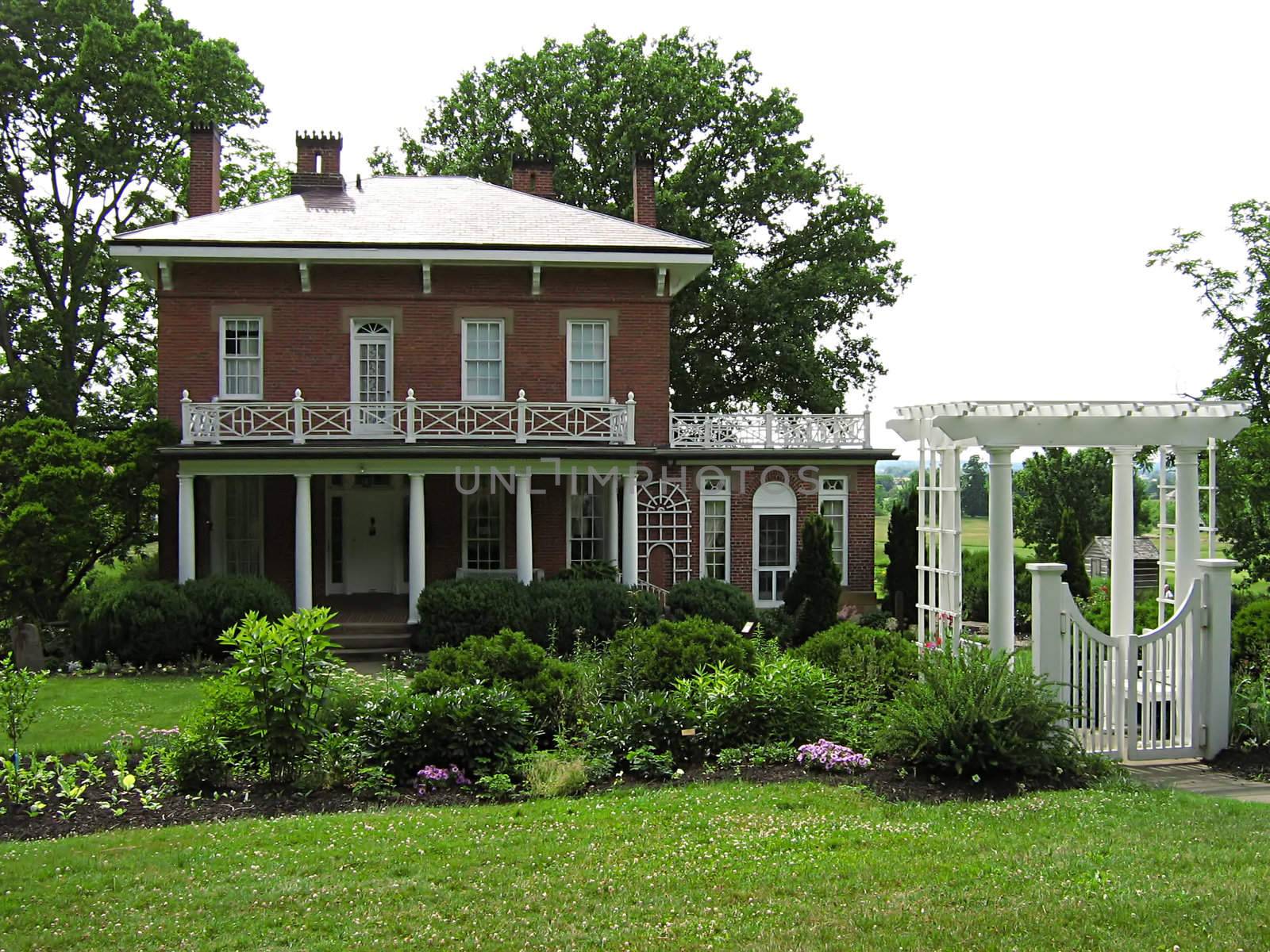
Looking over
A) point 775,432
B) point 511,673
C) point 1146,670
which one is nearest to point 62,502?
point 511,673

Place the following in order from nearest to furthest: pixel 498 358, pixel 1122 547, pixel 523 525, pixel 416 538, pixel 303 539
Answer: pixel 1122 547 < pixel 303 539 < pixel 416 538 < pixel 523 525 < pixel 498 358

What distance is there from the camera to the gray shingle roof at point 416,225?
69.1ft

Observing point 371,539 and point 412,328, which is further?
point 371,539

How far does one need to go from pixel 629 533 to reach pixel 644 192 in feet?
28.7

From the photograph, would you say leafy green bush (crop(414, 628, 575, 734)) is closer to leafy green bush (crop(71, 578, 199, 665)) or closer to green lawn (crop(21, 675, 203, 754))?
green lawn (crop(21, 675, 203, 754))

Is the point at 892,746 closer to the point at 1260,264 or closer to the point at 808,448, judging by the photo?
the point at 808,448

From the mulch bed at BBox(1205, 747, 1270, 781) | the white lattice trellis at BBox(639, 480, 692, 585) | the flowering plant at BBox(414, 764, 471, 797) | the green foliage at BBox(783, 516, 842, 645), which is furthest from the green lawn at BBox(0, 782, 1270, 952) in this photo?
the white lattice trellis at BBox(639, 480, 692, 585)

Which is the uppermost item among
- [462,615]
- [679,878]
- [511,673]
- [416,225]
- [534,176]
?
[534,176]

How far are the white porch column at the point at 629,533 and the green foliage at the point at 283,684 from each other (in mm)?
11574

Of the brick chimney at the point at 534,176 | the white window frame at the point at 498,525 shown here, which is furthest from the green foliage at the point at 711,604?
the brick chimney at the point at 534,176

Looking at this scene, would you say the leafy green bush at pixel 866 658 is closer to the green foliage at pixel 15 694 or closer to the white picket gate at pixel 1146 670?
the white picket gate at pixel 1146 670

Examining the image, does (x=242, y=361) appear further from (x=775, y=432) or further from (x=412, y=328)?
(x=775, y=432)

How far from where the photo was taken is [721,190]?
99.5 feet

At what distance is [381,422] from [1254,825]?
1628 centimetres
